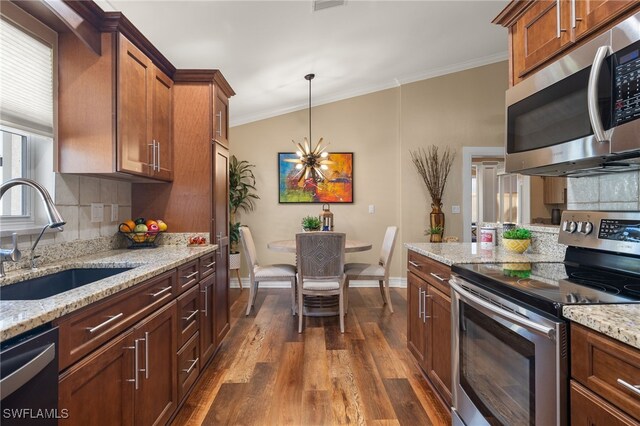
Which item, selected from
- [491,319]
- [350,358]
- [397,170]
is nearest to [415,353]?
[350,358]

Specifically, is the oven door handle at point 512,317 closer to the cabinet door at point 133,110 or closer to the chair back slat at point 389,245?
the cabinet door at point 133,110

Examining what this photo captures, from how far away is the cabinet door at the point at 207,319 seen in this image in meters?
2.22

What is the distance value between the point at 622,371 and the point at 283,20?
2.95 metres

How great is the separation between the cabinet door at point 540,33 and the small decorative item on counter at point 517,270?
39.7 inches

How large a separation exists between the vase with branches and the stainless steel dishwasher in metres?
4.45

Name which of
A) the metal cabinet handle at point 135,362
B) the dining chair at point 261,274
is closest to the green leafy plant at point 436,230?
the dining chair at point 261,274

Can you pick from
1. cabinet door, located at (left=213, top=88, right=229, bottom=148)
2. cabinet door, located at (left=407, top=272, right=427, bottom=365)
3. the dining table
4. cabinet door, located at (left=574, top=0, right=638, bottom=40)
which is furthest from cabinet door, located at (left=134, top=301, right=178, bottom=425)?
cabinet door, located at (left=574, top=0, right=638, bottom=40)

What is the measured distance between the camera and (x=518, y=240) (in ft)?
6.34

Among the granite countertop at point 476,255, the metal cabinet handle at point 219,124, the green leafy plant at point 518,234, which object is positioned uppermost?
the metal cabinet handle at point 219,124

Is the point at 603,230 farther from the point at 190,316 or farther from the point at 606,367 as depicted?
the point at 190,316

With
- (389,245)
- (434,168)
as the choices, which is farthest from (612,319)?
(434,168)

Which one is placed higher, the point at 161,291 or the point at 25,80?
the point at 25,80

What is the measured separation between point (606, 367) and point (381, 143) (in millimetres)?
4457

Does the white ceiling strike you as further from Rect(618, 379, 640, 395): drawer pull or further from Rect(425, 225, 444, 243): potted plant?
Rect(618, 379, 640, 395): drawer pull
